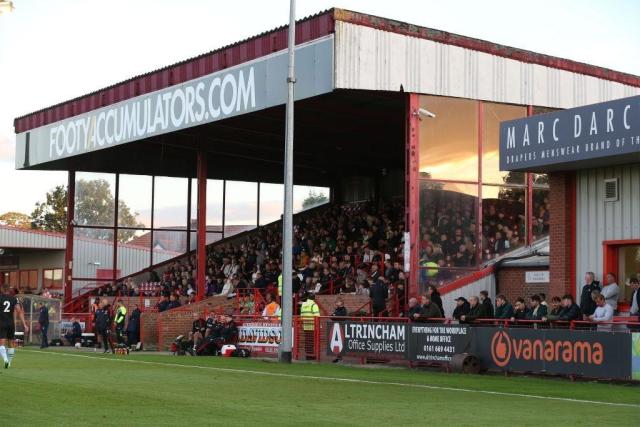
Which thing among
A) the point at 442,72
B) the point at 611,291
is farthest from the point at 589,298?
the point at 442,72

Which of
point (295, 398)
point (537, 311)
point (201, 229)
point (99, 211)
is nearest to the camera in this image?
point (295, 398)

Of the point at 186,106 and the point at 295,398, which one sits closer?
the point at 295,398

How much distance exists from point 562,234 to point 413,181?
586 cm

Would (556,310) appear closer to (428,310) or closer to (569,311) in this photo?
(569,311)

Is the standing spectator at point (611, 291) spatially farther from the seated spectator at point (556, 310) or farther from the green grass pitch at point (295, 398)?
the green grass pitch at point (295, 398)

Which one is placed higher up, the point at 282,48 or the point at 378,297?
the point at 282,48

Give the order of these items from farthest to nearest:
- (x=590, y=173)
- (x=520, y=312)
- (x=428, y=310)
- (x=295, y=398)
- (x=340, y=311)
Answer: (x=340, y=311) < (x=590, y=173) < (x=428, y=310) < (x=520, y=312) < (x=295, y=398)

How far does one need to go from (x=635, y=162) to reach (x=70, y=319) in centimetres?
2663

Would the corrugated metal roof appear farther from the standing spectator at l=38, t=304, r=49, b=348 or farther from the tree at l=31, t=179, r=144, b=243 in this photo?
the standing spectator at l=38, t=304, r=49, b=348

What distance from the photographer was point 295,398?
16.9 metres

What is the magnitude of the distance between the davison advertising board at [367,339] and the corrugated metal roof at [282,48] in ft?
28.9

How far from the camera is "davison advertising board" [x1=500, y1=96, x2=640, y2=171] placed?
24469 millimetres

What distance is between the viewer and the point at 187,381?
20484mm

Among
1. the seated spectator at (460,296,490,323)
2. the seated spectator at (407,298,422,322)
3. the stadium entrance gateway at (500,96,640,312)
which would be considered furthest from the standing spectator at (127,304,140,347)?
the stadium entrance gateway at (500,96,640,312)
